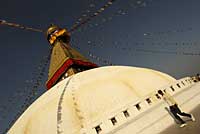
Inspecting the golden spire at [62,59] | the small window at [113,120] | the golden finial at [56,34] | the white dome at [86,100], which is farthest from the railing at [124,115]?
the golden finial at [56,34]

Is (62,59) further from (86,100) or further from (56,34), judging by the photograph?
(86,100)

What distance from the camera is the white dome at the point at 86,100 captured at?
7.37 m

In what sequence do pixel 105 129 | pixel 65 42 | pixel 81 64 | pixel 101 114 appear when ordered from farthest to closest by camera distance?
pixel 65 42
pixel 81 64
pixel 101 114
pixel 105 129

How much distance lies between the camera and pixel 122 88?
8.30m

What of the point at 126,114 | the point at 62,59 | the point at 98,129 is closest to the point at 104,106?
the point at 126,114

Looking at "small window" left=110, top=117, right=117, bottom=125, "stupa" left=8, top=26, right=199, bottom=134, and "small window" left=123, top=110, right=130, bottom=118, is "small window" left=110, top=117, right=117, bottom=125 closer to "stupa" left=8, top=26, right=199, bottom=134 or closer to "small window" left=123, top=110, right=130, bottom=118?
"stupa" left=8, top=26, right=199, bottom=134

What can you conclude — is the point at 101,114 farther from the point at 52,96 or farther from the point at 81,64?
the point at 81,64

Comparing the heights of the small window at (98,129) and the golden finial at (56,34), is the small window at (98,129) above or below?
→ below

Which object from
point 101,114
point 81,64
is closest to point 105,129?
point 101,114

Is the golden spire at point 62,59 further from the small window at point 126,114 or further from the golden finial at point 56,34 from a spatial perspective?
the small window at point 126,114

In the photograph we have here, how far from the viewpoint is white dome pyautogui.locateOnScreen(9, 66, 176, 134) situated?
7371 mm

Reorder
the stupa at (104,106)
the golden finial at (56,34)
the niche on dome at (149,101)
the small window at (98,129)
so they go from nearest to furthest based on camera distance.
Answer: the small window at (98,129) → the stupa at (104,106) → the niche on dome at (149,101) → the golden finial at (56,34)

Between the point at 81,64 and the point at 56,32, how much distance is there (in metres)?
4.24

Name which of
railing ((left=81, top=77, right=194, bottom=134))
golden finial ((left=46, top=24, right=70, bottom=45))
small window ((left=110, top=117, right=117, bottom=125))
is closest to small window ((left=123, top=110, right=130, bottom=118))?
railing ((left=81, top=77, right=194, bottom=134))
